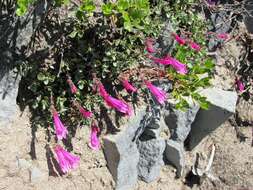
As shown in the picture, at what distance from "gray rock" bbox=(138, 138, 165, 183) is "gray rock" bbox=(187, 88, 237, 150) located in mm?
498

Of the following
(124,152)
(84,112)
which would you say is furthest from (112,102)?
(124,152)

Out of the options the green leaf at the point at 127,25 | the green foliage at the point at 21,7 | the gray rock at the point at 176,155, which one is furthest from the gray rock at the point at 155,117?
the green foliage at the point at 21,7

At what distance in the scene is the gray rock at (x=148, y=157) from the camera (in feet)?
14.1

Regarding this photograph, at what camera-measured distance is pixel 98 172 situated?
3967 mm

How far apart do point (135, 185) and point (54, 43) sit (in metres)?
1.34

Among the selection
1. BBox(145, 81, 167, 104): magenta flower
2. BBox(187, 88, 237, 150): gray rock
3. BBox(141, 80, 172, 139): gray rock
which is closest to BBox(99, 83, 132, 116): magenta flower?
BBox(145, 81, 167, 104): magenta flower

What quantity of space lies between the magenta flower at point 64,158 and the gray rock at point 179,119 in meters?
1.03

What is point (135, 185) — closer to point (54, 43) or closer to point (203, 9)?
point (54, 43)

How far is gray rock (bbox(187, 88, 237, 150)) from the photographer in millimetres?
4496

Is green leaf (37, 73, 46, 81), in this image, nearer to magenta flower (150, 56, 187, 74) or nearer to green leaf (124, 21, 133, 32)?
green leaf (124, 21, 133, 32)

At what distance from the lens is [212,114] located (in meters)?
4.58

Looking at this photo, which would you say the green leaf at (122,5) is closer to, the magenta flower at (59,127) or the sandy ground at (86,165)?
the magenta flower at (59,127)

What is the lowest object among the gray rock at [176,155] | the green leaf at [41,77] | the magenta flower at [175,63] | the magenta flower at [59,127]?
the gray rock at [176,155]

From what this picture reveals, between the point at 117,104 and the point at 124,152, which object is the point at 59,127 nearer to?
the point at 117,104
